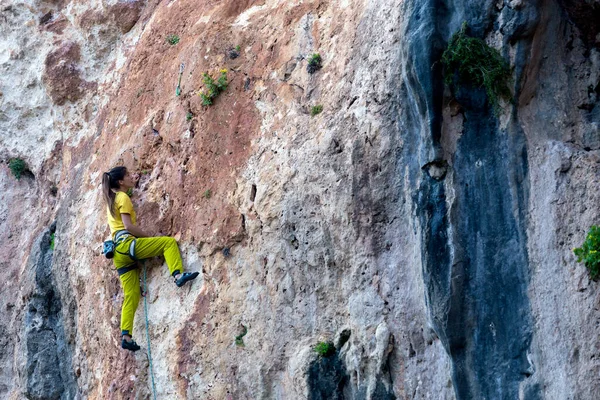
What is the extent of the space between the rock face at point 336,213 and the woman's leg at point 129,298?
0.67 feet

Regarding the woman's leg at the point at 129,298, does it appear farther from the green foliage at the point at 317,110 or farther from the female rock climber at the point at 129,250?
the green foliage at the point at 317,110

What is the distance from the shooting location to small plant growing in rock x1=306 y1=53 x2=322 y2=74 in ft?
32.0

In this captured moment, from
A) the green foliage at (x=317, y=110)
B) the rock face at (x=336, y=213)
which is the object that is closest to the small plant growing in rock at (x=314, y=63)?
the rock face at (x=336, y=213)

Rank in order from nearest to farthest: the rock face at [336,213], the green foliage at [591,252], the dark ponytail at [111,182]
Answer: the green foliage at [591,252]
the rock face at [336,213]
the dark ponytail at [111,182]

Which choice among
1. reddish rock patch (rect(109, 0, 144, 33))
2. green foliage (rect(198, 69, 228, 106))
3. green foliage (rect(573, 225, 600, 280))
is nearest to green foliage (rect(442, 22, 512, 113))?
green foliage (rect(573, 225, 600, 280))

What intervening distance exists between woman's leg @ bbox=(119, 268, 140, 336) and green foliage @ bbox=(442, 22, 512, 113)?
495 cm

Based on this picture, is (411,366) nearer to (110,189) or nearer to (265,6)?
(110,189)

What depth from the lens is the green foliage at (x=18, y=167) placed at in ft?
49.1

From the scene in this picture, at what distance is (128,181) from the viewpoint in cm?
1120

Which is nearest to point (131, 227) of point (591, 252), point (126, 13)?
point (126, 13)

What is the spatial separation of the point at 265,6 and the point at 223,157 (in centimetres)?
236

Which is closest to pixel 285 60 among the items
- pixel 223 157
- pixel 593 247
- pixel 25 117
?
pixel 223 157

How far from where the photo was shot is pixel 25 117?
49.4 feet

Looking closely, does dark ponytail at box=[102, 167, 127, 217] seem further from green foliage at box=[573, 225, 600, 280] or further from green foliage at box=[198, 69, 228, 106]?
green foliage at box=[573, 225, 600, 280]
